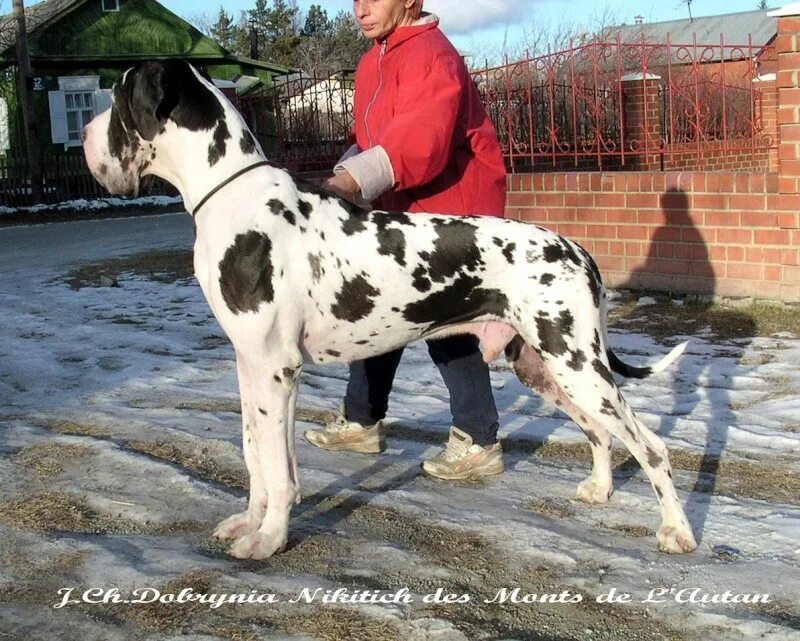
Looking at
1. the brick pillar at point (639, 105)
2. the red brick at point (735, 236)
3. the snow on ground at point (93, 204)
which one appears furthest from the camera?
the snow on ground at point (93, 204)

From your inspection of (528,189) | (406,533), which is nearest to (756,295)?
(528,189)

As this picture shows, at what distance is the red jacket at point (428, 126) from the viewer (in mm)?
4199

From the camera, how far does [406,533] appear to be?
13.4ft

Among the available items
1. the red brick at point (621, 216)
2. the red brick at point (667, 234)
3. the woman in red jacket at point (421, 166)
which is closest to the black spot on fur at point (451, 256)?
the woman in red jacket at point (421, 166)

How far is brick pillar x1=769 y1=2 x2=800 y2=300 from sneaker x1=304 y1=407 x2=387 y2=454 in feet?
15.9

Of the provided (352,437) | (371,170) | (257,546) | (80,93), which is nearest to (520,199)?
(352,437)

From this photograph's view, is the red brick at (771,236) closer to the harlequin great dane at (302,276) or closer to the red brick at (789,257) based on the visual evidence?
the red brick at (789,257)

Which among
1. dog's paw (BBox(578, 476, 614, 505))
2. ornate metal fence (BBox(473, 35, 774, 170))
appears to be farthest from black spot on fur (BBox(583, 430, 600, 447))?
ornate metal fence (BBox(473, 35, 774, 170))

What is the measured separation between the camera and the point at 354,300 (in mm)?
3926

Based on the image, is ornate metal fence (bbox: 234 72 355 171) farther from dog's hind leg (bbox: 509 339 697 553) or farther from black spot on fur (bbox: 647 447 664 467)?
black spot on fur (bbox: 647 447 664 467)

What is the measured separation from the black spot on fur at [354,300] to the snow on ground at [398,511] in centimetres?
90

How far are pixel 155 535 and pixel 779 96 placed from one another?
22.6 feet

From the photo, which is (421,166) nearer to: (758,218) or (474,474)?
(474,474)

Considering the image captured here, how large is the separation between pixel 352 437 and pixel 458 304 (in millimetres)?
1454
